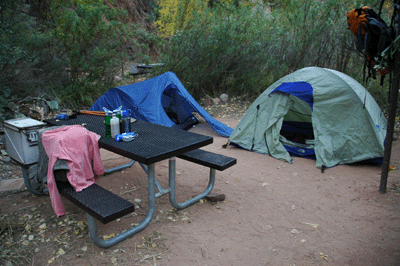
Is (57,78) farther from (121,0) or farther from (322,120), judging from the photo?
(121,0)

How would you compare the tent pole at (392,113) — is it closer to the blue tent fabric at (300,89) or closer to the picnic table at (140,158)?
the blue tent fabric at (300,89)

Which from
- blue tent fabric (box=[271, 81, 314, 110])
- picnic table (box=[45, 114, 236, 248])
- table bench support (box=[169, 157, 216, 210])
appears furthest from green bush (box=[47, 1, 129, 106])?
table bench support (box=[169, 157, 216, 210])

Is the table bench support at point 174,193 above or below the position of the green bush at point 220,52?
below

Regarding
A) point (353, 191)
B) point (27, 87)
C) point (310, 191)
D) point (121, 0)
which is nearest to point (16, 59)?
point (27, 87)

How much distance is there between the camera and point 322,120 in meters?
4.70

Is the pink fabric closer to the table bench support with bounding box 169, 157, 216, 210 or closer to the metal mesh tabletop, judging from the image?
the metal mesh tabletop

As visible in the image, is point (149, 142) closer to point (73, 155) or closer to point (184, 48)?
point (73, 155)

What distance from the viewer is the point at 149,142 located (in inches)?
110

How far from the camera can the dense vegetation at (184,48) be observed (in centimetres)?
630

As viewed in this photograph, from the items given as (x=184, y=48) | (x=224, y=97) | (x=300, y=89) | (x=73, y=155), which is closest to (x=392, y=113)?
(x=300, y=89)

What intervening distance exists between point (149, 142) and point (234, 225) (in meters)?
1.21

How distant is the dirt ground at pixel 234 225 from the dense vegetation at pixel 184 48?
365cm

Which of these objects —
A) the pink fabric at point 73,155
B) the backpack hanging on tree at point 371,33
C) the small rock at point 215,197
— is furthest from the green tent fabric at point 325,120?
the pink fabric at point 73,155

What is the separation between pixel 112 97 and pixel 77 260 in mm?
4227
